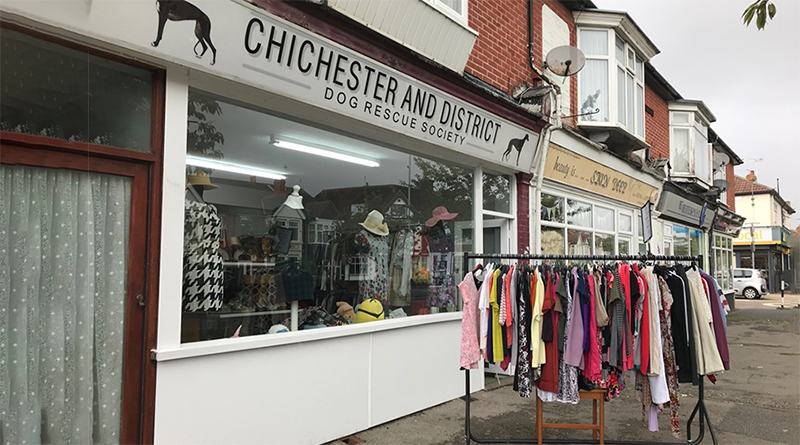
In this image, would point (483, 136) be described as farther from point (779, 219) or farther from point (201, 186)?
point (779, 219)

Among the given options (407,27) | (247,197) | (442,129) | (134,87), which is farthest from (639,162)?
(134,87)

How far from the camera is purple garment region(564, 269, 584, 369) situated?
161 inches

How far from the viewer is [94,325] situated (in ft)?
10.9

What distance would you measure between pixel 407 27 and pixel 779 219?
4592 centimetres

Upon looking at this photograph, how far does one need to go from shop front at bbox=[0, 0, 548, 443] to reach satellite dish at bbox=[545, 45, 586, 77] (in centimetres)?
224

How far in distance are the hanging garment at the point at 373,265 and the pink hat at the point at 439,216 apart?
847 mm

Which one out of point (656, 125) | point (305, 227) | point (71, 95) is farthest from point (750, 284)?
point (71, 95)

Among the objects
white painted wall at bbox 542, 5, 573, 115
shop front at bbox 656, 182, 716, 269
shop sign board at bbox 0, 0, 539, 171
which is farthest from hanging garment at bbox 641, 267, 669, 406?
shop front at bbox 656, 182, 716, 269

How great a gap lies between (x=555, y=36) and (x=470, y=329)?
260 inches

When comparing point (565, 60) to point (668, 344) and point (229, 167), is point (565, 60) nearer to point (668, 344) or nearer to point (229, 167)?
point (668, 344)

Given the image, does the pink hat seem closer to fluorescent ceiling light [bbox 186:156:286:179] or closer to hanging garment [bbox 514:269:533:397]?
fluorescent ceiling light [bbox 186:156:286:179]

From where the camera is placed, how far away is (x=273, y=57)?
13.7ft

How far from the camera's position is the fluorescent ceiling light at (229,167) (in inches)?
159

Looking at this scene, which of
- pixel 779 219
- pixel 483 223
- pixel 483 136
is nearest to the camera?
pixel 483 136
